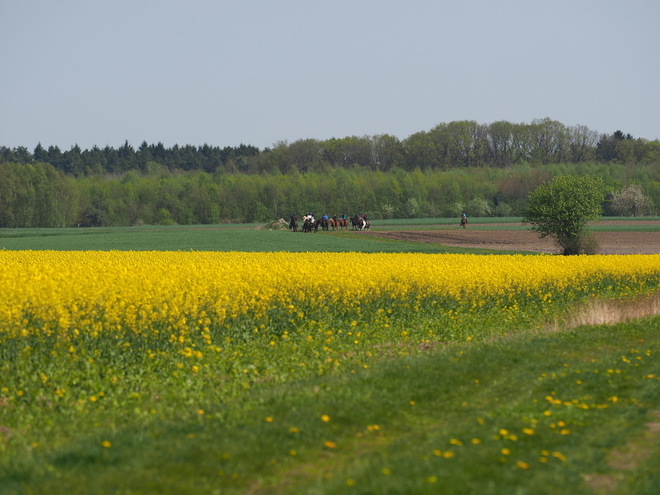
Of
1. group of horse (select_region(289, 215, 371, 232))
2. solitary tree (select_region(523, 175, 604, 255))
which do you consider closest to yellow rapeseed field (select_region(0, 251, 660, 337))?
solitary tree (select_region(523, 175, 604, 255))

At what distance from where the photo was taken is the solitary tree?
4347 cm

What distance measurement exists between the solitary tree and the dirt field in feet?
19.2

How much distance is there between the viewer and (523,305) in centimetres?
2058

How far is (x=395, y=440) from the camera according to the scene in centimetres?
808

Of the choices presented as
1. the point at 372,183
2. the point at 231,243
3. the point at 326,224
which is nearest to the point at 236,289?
the point at 231,243

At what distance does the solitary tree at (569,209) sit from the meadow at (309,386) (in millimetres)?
24949

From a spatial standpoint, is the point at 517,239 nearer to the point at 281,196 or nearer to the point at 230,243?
the point at 230,243

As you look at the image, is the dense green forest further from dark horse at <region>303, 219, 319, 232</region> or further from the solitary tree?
the solitary tree

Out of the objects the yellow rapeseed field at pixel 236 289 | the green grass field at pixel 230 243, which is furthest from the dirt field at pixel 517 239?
the yellow rapeseed field at pixel 236 289

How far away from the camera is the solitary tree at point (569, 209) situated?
43469mm

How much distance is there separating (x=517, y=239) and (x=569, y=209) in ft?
59.1

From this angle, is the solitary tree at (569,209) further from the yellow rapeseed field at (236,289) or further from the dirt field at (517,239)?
the yellow rapeseed field at (236,289)

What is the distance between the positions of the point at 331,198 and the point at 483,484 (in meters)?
113

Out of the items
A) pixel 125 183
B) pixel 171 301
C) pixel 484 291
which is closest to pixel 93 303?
pixel 171 301
